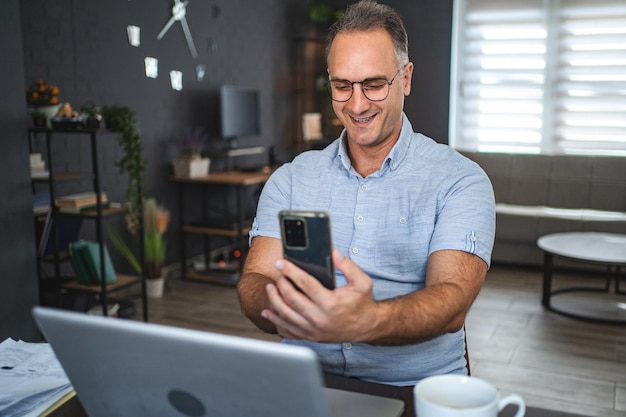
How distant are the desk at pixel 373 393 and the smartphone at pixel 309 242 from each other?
258 mm

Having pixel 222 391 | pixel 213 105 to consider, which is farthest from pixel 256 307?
pixel 213 105

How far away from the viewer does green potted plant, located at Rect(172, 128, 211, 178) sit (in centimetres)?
465

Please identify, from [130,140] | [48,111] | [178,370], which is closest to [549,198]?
[130,140]

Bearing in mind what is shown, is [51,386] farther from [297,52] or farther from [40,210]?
[297,52]

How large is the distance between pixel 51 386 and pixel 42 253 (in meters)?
2.50

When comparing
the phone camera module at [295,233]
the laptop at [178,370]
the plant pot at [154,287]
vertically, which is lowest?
the plant pot at [154,287]

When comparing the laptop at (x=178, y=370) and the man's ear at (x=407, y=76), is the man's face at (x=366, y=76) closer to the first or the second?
the man's ear at (x=407, y=76)

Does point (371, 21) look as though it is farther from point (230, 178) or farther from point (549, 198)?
point (549, 198)

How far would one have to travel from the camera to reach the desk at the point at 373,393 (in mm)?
965

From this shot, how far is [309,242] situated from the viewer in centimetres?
87

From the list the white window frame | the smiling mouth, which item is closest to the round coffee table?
the white window frame

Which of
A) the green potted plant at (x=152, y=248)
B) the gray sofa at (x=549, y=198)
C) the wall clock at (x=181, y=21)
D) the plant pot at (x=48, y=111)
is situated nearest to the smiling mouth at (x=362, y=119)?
the plant pot at (x=48, y=111)

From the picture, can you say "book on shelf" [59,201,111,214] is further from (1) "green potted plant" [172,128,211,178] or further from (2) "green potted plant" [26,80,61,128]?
(1) "green potted plant" [172,128,211,178]

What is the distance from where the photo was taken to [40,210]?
3.37m
